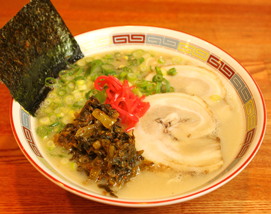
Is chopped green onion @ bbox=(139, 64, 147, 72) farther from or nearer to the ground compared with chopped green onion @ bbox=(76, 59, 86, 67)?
farther from the ground

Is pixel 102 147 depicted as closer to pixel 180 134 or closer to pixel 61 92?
pixel 180 134

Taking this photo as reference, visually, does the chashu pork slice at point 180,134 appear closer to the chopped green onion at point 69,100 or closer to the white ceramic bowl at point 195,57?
the white ceramic bowl at point 195,57

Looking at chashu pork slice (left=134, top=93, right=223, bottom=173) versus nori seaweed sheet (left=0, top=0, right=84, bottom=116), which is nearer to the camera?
chashu pork slice (left=134, top=93, right=223, bottom=173)

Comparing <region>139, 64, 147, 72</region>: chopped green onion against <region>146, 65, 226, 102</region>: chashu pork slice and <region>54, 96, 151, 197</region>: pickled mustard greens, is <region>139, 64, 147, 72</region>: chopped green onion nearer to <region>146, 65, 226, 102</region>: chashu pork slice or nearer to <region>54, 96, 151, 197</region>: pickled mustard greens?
<region>146, 65, 226, 102</region>: chashu pork slice

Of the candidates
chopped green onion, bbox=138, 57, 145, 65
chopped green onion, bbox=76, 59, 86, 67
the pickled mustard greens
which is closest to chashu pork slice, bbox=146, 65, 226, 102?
chopped green onion, bbox=138, 57, 145, 65

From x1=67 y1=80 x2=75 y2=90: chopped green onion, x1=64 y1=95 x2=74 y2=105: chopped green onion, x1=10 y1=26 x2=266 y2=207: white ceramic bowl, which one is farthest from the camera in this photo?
x1=67 y1=80 x2=75 y2=90: chopped green onion

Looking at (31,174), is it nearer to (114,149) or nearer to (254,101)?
(114,149)

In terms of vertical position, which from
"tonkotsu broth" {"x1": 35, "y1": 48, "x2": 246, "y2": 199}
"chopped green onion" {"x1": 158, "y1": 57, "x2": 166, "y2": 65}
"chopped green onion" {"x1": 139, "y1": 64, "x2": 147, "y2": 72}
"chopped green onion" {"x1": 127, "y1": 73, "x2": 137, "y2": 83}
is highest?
"chopped green onion" {"x1": 158, "y1": 57, "x2": 166, "y2": 65}

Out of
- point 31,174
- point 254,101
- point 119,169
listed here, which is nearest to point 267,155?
point 254,101
